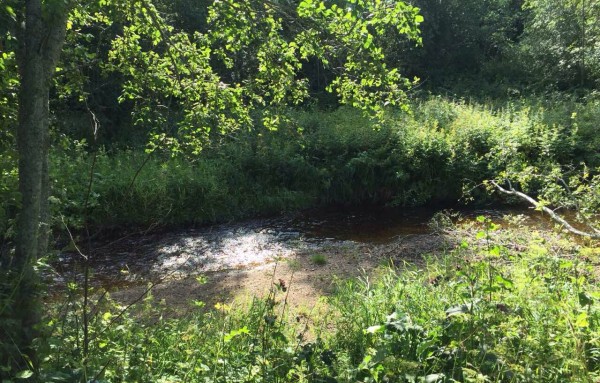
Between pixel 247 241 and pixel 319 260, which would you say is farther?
pixel 247 241

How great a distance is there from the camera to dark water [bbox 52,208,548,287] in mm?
7770

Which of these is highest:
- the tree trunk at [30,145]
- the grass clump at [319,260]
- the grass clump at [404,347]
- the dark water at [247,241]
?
the tree trunk at [30,145]

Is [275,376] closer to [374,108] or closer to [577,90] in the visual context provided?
[374,108]

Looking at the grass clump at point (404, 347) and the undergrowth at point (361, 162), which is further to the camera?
the undergrowth at point (361, 162)

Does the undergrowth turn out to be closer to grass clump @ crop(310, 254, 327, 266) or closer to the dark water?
the dark water

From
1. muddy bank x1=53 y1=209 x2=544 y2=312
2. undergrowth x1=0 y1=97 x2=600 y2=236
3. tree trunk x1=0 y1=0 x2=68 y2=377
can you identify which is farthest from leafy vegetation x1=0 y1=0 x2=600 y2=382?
muddy bank x1=53 y1=209 x2=544 y2=312

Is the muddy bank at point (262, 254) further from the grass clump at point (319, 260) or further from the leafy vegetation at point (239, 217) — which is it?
the leafy vegetation at point (239, 217)

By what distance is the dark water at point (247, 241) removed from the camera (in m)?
7.77

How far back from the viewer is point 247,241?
9.25 meters

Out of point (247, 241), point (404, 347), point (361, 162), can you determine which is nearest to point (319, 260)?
point (247, 241)

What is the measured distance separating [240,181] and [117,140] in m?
5.51

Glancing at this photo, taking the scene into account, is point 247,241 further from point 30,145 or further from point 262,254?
point 30,145

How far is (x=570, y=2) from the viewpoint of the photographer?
18.5m

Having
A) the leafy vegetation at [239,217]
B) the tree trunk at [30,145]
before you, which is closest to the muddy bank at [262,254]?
the leafy vegetation at [239,217]
